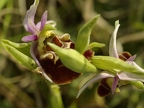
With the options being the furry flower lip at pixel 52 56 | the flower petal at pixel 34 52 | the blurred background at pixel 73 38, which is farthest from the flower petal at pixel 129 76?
the blurred background at pixel 73 38

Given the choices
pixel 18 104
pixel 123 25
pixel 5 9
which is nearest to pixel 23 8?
pixel 5 9

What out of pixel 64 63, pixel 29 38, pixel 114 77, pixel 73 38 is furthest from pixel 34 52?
pixel 73 38

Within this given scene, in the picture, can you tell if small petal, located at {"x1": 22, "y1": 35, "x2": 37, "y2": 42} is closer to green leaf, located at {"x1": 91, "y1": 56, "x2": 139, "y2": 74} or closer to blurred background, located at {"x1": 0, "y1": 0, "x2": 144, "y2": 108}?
green leaf, located at {"x1": 91, "y1": 56, "x2": 139, "y2": 74}

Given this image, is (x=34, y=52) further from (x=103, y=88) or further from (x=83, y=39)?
(x=103, y=88)

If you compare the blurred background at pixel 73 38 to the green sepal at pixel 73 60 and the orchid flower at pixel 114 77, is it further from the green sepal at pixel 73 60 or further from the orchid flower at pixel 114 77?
the green sepal at pixel 73 60

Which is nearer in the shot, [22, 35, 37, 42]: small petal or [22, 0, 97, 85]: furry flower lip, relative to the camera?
[22, 0, 97, 85]: furry flower lip

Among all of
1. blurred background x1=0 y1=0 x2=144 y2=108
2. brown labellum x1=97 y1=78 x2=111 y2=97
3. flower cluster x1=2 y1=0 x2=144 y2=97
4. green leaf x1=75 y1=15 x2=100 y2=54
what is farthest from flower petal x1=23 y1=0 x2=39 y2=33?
blurred background x1=0 y1=0 x2=144 y2=108
